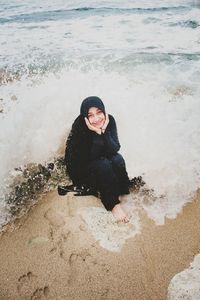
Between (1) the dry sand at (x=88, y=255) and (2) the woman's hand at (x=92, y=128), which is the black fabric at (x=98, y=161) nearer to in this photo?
(2) the woman's hand at (x=92, y=128)

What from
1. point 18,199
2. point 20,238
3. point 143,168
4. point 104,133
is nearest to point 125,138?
point 143,168

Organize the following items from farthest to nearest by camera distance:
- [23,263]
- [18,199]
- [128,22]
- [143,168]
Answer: [128,22], [143,168], [18,199], [23,263]

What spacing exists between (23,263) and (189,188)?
2.39 metres

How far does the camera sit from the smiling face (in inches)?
158

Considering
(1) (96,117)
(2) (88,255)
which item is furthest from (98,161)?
(2) (88,255)

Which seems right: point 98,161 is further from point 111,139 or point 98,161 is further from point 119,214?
point 119,214

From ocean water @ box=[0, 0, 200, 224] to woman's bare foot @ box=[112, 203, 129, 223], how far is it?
34 centimetres

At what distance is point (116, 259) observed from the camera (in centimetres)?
348

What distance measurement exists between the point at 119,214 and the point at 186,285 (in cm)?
115

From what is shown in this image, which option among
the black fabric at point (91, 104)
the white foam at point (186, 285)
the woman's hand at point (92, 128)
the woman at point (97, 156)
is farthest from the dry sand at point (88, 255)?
the black fabric at point (91, 104)

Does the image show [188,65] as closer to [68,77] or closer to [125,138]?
[68,77]

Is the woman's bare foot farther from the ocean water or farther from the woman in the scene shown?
the ocean water

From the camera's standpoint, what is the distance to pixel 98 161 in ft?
13.4

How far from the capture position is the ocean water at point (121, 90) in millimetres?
4871
